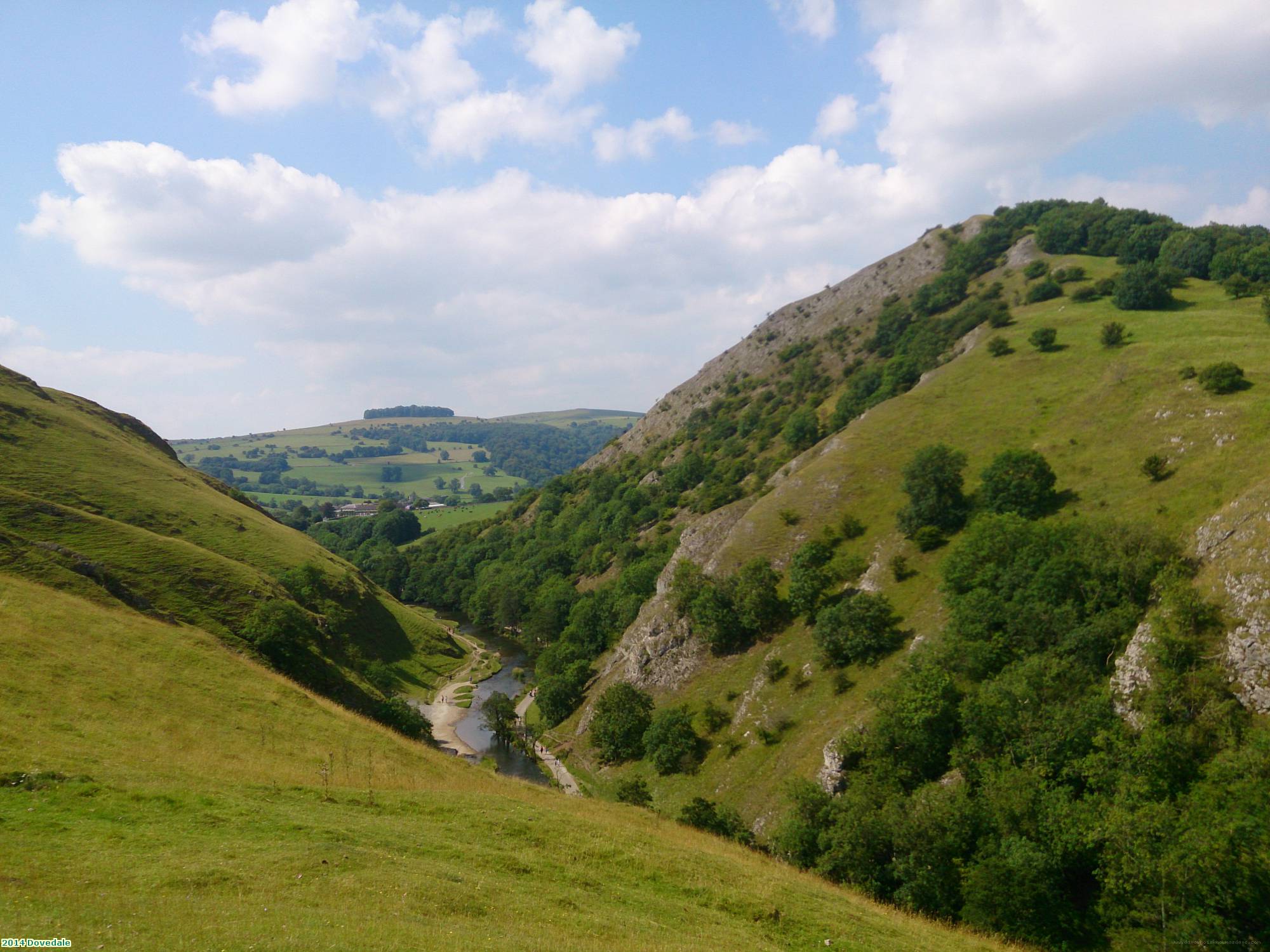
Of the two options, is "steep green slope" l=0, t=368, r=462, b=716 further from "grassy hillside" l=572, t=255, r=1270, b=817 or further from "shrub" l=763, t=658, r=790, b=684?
"shrub" l=763, t=658, r=790, b=684

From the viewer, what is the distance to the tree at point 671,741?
213 ft

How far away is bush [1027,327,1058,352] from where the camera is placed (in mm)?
85750

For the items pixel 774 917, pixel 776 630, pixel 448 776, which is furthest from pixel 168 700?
pixel 776 630

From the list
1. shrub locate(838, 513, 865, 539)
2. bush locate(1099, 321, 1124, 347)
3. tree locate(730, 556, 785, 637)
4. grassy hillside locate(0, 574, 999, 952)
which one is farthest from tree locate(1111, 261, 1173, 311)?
grassy hillside locate(0, 574, 999, 952)

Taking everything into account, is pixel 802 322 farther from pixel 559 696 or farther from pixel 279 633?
pixel 279 633

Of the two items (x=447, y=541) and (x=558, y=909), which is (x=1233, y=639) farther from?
(x=447, y=541)

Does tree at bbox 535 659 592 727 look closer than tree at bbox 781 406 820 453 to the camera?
Yes

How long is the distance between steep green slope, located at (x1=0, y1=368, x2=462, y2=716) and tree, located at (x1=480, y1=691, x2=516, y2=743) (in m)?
16.3

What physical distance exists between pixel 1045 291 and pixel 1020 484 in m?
68.8

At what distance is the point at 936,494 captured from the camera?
66.3 meters

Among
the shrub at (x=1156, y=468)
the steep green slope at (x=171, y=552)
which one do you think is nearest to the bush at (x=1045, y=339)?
the shrub at (x=1156, y=468)

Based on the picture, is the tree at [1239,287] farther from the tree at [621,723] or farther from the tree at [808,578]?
the tree at [621,723]

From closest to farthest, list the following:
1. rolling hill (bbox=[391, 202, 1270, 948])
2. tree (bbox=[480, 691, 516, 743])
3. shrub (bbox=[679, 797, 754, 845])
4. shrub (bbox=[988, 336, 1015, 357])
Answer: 1. rolling hill (bbox=[391, 202, 1270, 948])
2. shrub (bbox=[679, 797, 754, 845])
3. tree (bbox=[480, 691, 516, 743])
4. shrub (bbox=[988, 336, 1015, 357])

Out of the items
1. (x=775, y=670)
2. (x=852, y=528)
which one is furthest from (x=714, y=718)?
(x=852, y=528)
